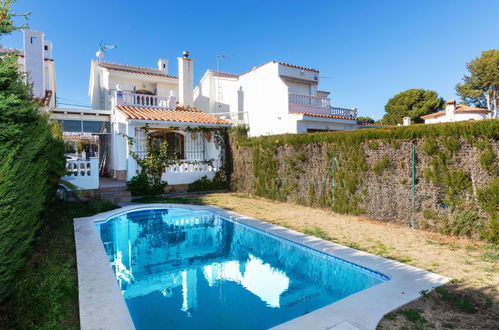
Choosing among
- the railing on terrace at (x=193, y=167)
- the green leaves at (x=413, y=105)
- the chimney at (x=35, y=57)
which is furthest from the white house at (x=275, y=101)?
the green leaves at (x=413, y=105)

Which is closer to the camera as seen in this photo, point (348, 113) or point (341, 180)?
point (341, 180)

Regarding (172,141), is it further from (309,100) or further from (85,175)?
(309,100)

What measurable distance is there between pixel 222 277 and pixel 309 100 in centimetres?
2314

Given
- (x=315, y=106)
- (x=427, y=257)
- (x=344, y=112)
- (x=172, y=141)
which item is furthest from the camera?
(x=344, y=112)

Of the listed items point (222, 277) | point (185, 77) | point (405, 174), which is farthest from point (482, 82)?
point (222, 277)

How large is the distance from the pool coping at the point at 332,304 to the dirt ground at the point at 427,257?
30 centimetres

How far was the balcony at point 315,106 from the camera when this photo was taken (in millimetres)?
26984

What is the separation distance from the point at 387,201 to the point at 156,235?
1005 cm

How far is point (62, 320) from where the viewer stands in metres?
5.24

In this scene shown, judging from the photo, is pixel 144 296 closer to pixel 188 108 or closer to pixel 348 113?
pixel 188 108

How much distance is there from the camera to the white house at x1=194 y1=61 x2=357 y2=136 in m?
26.5

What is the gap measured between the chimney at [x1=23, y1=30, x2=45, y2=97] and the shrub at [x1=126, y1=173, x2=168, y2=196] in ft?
35.4

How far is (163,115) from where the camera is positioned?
23.3m

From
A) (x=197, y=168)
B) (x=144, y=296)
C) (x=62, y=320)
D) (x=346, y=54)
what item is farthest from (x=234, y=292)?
(x=346, y=54)
